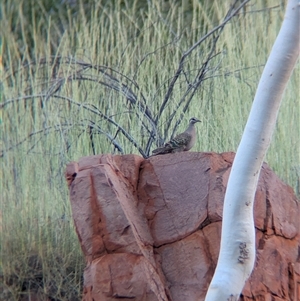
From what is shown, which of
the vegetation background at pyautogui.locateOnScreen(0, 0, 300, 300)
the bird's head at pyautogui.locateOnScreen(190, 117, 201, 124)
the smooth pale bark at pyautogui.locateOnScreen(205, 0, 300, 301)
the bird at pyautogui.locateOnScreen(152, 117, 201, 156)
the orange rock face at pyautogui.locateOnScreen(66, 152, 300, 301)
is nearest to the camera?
the smooth pale bark at pyautogui.locateOnScreen(205, 0, 300, 301)

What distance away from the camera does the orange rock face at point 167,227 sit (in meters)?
5.02

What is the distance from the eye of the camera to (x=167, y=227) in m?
5.24

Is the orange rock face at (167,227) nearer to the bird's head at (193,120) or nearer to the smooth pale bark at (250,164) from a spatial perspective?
the smooth pale bark at (250,164)

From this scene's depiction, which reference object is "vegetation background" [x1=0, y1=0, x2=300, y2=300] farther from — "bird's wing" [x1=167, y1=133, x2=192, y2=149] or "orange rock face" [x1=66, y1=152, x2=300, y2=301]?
"orange rock face" [x1=66, y1=152, x2=300, y2=301]

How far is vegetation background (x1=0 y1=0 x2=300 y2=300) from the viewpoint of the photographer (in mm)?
6793

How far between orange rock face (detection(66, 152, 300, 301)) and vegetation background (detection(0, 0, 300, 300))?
1228 mm

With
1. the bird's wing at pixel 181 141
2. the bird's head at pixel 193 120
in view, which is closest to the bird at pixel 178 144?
the bird's wing at pixel 181 141

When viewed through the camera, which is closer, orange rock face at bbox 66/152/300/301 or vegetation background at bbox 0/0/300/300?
orange rock face at bbox 66/152/300/301

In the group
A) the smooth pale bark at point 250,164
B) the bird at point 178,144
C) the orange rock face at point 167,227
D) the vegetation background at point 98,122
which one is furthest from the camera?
the vegetation background at point 98,122

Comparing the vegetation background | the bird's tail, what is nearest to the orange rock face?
the bird's tail

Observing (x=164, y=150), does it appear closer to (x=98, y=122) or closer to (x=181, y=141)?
(x=181, y=141)

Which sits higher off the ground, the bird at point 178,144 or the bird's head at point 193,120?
the bird's head at point 193,120

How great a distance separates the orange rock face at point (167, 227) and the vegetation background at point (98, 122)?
1228 millimetres

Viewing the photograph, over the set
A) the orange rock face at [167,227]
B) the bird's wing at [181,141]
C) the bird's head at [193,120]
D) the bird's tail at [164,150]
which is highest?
the bird's head at [193,120]
